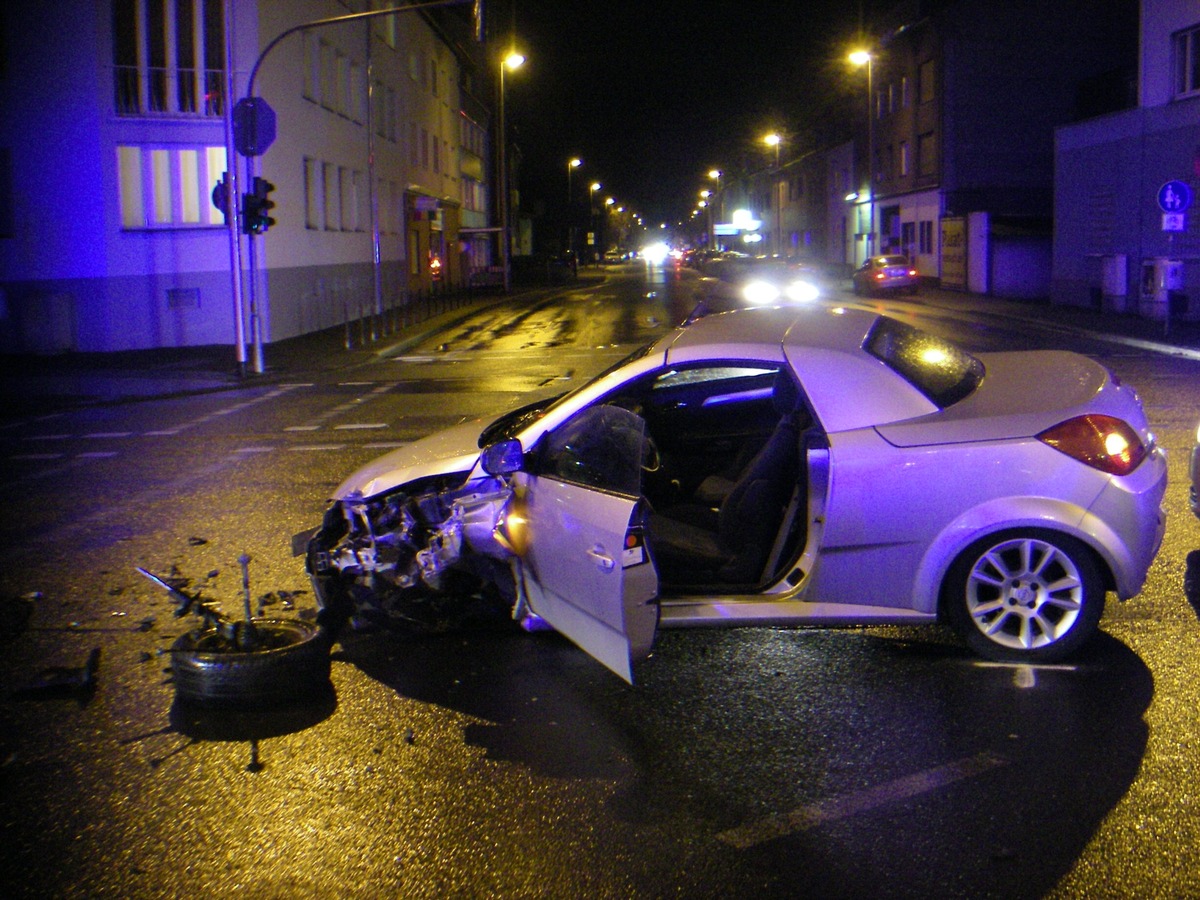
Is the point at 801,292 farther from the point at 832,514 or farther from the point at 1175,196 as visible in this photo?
the point at 832,514

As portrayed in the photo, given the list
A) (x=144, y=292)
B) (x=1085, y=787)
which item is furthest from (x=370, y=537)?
(x=144, y=292)

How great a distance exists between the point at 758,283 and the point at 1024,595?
29.5 m

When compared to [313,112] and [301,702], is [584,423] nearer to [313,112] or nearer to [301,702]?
[301,702]

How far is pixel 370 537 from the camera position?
6098mm

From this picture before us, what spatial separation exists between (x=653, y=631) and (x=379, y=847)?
1.29 meters

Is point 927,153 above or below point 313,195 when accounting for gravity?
above

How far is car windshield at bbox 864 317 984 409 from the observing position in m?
5.70

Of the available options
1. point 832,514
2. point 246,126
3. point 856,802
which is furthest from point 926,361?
point 246,126

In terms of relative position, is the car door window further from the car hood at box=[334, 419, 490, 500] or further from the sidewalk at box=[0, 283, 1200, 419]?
the sidewalk at box=[0, 283, 1200, 419]

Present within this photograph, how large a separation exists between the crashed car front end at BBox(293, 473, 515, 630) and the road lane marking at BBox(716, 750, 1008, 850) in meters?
1.85

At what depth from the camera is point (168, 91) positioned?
2638 centimetres

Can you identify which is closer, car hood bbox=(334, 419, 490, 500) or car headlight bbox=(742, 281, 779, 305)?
car hood bbox=(334, 419, 490, 500)

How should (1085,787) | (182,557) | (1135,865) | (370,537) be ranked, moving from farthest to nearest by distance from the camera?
1. (182,557)
2. (370,537)
3. (1085,787)
4. (1135,865)

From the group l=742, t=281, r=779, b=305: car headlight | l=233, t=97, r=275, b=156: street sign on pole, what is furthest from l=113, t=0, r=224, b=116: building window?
l=742, t=281, r=779, b=305: car headlight
